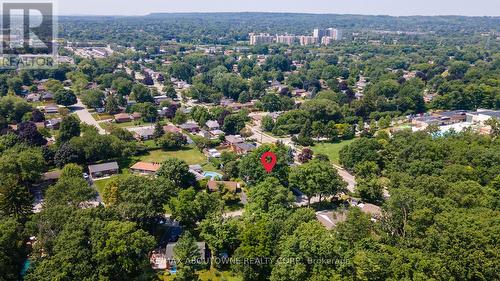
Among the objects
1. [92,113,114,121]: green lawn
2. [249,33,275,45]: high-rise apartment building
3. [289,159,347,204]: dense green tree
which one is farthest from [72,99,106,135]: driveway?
[249,33,275,45]: high-rise apartment building

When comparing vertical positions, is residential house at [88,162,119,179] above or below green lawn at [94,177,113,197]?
above

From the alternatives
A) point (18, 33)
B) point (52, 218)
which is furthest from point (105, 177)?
point (18, 33)

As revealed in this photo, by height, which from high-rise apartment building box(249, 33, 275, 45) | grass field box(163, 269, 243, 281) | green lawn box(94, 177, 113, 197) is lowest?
grass field box(163, 269, 243, 281)

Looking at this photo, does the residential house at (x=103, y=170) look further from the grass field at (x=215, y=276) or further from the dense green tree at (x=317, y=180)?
the dense green tree at (x=317, y=180)

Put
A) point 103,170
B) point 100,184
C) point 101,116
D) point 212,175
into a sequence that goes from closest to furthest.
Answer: point 100,184, point 103,170, point 212,175, point 101,116

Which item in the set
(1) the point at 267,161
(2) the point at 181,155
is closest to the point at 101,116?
(2) the point at 181,155

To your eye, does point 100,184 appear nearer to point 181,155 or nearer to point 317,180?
point 181,155

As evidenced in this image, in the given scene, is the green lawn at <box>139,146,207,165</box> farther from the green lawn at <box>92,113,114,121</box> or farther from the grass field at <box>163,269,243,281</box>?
the grass field at <box>163,269,243,281</box>

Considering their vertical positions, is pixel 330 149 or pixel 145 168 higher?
pixel 330 149
